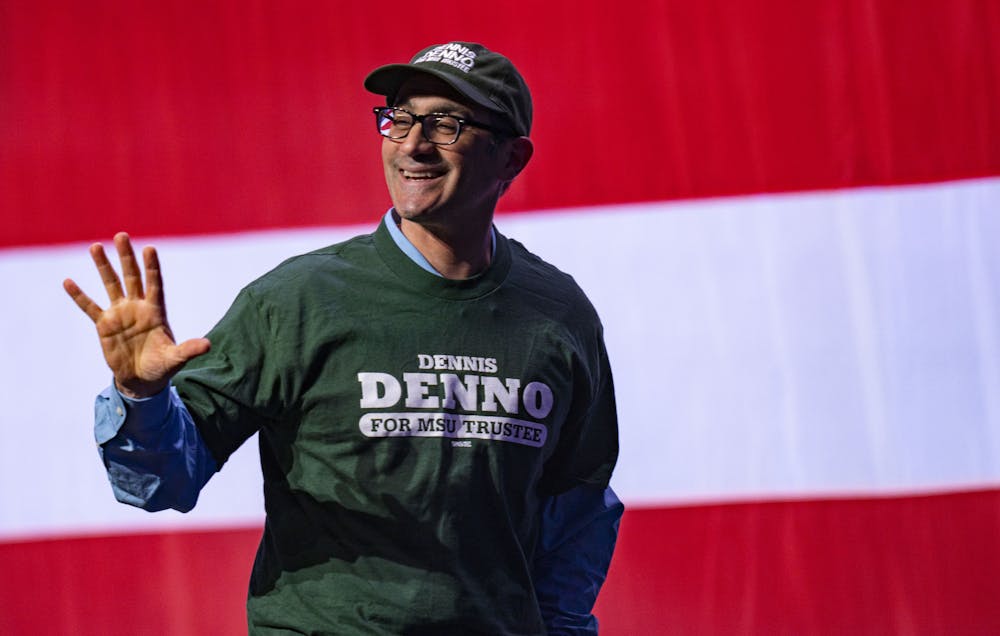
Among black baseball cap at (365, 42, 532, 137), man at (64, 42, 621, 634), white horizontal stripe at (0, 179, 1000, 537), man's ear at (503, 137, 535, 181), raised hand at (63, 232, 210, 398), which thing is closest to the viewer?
raised hand at (63, 232, 210, 398)

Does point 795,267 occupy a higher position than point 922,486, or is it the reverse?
point 795,267

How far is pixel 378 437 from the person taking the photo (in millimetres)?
1286

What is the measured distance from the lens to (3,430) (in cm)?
212

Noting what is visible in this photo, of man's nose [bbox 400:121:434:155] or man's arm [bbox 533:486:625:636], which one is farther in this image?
man's arm [bbox 533:486:625:636]

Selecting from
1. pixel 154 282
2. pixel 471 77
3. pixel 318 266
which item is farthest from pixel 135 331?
pixel 471 77

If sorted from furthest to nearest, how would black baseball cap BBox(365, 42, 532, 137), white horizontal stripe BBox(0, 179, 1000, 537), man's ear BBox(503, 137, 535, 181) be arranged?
white horizontal stripe BBox(0, 179, 1000, 537) → man's ear BBox(503, 137, 535, 181) → black baseball cap BBox(365, 42, 532, 137)

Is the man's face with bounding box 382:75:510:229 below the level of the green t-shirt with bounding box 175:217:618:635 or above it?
above

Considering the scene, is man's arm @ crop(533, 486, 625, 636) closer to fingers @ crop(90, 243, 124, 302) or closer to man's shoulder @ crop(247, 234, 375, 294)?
man's shoulder @ crop(247, 234, 375, 294)

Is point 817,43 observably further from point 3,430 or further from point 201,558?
point 3,430

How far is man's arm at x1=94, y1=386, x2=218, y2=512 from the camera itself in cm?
112

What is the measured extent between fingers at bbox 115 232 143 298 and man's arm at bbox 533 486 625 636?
0.62m

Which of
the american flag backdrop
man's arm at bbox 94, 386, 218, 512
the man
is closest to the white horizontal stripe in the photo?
the american flag backdrop

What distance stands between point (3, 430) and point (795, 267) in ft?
4.89

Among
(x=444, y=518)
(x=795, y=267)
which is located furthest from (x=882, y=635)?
(x=444, y=518)
